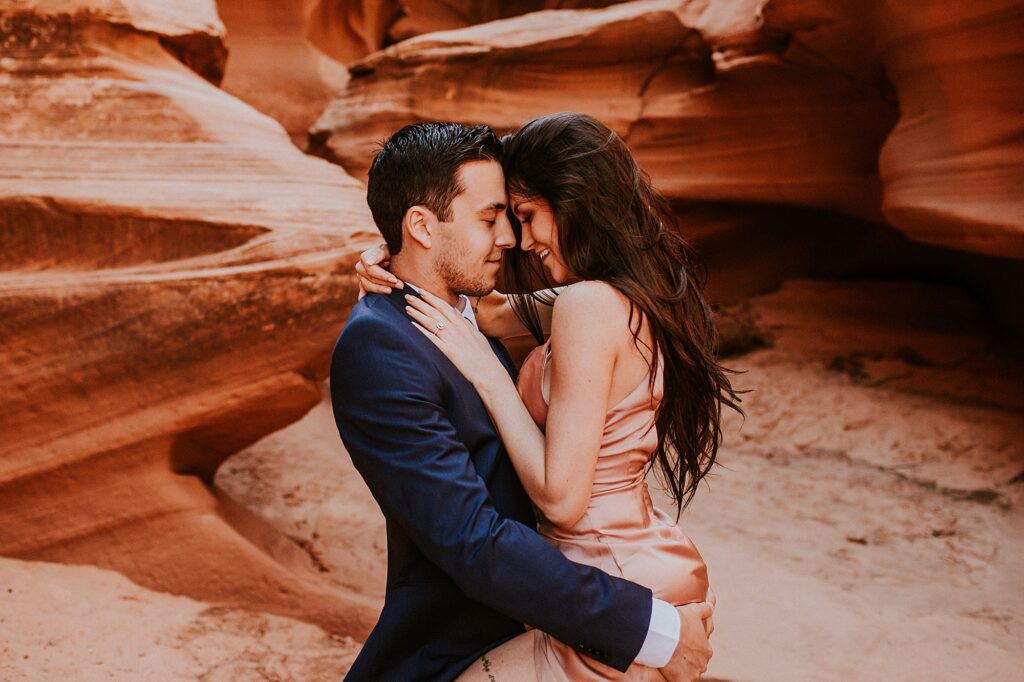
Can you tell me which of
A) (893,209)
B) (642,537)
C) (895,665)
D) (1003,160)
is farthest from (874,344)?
(642,537)

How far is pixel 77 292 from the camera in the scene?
140 inches

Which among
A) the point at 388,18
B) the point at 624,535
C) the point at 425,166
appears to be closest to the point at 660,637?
the point at 624,535

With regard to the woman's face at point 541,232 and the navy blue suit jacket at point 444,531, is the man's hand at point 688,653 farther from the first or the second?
the woman's face at point 541,232

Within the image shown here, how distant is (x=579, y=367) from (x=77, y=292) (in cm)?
253

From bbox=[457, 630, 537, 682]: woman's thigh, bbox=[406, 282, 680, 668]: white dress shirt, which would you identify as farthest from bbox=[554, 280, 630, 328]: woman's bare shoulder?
bbox=[457, 630, 537, 682]: woman's thigh

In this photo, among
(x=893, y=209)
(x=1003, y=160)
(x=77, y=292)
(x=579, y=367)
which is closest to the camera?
(x=579, y=367)

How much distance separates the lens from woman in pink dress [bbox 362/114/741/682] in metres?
1.96

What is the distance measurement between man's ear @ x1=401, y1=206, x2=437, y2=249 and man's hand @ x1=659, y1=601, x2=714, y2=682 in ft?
3.58

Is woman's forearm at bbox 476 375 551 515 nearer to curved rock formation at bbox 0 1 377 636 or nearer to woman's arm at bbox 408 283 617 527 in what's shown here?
woman's arm at bbox 408 283 617 527

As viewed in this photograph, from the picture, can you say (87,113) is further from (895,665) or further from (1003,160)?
(1003,160)

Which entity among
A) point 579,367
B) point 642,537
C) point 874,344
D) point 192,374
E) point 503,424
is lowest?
point 874,344

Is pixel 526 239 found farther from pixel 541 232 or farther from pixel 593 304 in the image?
pixel 593 304

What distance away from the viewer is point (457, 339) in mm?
2135

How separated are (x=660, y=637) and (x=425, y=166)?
4.12 ft
